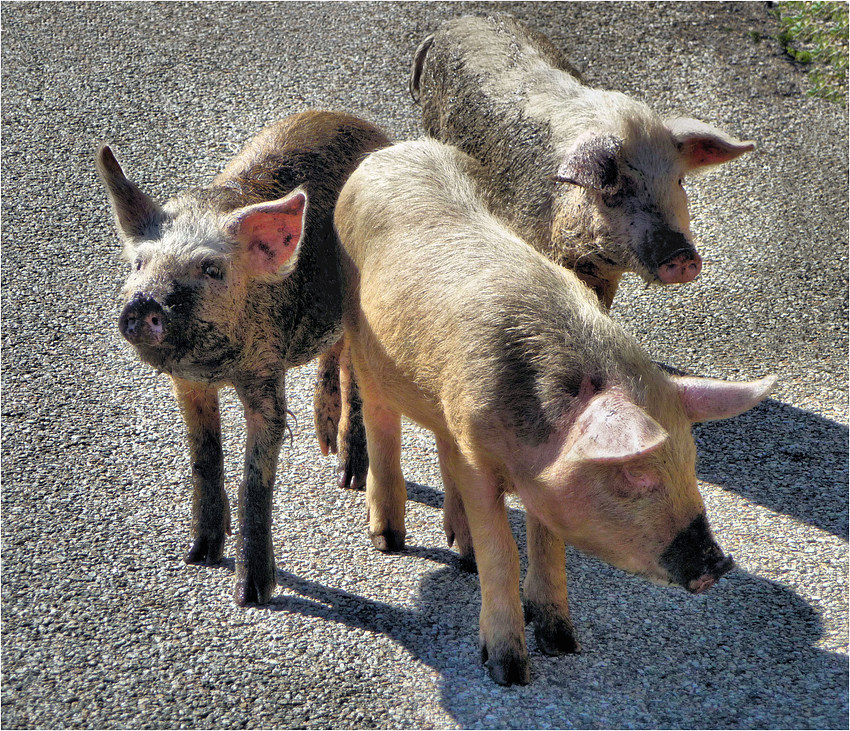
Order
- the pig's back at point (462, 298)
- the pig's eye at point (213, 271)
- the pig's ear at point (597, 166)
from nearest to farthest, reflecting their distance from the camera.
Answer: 1. the pig's back at point (462, 298)
2. the pig's eye at point (213, 271)
3. the pig's ear at point (597, 166)

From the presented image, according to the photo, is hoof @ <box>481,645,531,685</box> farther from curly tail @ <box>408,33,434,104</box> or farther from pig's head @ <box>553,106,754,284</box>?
curly tail @ <box>408,33,434,104</box>

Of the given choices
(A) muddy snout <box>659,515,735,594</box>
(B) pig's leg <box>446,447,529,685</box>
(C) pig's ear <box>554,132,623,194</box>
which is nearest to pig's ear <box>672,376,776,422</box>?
(A) muddy snout <box>659,515,735,594</box>

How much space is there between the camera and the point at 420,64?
23.9 ft

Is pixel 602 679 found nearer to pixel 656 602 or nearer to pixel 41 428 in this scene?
pixel 656 602

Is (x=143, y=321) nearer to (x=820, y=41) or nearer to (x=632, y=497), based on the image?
(x=632, y=497)

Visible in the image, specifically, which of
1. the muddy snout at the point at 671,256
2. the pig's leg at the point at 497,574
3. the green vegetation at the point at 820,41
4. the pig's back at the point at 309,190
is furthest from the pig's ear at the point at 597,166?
the green vegetation at the point at 820,41

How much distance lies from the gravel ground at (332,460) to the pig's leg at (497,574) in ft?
0.42

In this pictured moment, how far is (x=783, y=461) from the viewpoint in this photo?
587 cm

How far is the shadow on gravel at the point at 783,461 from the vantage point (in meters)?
5.51

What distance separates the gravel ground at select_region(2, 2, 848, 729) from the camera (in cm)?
414

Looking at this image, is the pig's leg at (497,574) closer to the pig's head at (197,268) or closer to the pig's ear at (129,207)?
the pig's head at (197,268)

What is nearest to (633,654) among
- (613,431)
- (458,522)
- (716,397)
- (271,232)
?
(458,522)

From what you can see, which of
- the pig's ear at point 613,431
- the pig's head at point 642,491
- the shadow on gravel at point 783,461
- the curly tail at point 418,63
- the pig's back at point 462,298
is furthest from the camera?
the curly tail at point 418,63

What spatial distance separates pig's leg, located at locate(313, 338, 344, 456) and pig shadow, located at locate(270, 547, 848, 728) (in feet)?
3.60
